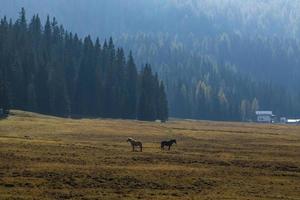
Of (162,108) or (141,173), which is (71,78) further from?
(141,173)

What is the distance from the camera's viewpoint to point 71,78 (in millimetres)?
150250

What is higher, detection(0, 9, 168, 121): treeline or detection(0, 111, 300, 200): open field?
detection(0, 9, 168, 121): treeline


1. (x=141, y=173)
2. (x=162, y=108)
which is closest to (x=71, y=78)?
(x=162, y=108)

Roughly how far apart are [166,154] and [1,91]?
64.1 metres

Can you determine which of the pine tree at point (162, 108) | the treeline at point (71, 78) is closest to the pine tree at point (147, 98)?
the treeline at point (71, 78)

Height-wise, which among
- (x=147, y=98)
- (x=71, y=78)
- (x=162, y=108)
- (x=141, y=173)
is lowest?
(x=141, y=173)

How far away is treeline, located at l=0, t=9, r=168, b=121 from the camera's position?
13062 centimetres

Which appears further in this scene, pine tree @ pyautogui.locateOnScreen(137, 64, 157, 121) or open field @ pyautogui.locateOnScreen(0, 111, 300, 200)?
pine tree @ pyautogui.locateOnScreen(137, 64, 157, 121)

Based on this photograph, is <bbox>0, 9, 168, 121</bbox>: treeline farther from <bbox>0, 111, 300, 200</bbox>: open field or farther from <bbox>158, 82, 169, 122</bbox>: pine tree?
<bbox>0, 111, 300, 200</bbox>: open field

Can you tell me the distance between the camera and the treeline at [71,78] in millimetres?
130625

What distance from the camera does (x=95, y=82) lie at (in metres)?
149

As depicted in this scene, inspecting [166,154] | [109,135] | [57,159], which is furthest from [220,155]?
[109,135]

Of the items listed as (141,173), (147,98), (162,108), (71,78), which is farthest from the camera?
(71,78)

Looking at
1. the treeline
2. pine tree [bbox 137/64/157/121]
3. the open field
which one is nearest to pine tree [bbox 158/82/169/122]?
the treeline
